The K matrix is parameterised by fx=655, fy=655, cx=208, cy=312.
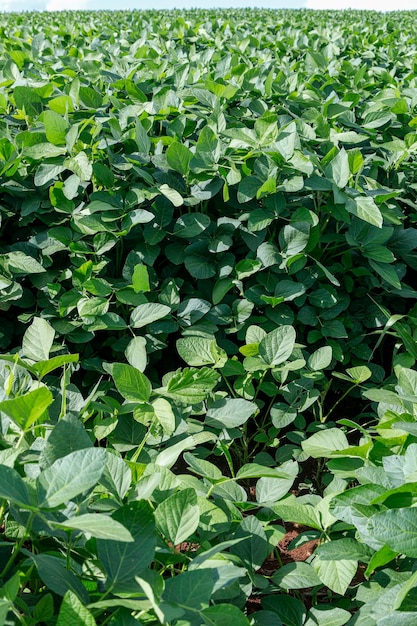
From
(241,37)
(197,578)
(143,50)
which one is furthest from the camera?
(241,37)

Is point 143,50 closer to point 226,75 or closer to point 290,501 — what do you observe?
point 226,75

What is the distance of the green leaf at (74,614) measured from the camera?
0.87 m

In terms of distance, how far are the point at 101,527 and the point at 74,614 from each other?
120 millimetres

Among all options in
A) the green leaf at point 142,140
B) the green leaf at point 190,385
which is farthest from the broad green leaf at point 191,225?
the green leaf at point 190,385

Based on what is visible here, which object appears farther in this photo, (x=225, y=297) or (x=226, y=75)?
(x=226, y=75)

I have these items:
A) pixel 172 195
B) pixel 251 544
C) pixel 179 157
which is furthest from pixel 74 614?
pixel 179 157

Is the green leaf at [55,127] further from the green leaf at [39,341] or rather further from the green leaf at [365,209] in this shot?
the green leaf at [365,209]

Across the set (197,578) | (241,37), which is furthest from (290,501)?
(241,37)

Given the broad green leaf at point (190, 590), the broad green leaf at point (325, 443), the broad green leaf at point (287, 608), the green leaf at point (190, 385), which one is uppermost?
the broad green leaf at point (190, 590)

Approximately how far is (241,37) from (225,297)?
3140 millimetres

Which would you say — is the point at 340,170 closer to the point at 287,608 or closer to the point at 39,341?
the point at 39,341

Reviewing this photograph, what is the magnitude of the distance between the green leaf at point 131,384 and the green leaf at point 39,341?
0.26 meters

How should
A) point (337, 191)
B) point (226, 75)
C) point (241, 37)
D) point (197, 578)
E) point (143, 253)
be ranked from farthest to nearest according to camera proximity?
1. point (241, 37)
2. point (226, 75)
3. point (143, 253)
4. point (337, 191)
5. point (197, 578)

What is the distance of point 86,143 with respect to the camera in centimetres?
228
